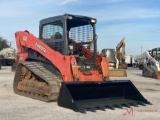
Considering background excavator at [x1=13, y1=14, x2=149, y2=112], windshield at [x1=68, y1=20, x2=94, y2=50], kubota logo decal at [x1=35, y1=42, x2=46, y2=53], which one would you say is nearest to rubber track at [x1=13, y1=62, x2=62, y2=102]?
background excavator at [x1=13, y1=14, x2=149, y2=112]

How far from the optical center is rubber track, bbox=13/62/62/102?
8859mm

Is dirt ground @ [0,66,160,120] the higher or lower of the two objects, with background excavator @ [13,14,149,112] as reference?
lower

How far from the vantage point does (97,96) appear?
29.0 ft

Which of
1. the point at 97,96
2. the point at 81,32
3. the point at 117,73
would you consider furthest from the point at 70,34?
the point at 117,73

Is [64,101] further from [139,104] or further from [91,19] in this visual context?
[91,19]

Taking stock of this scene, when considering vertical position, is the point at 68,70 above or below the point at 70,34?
below

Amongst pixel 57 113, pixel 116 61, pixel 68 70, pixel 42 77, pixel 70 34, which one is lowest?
pixel 57 113

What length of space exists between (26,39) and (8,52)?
41347 millimetres

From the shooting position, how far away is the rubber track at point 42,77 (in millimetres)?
8859

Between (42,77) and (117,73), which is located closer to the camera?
(42,77)

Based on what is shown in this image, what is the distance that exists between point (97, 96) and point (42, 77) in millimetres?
1868

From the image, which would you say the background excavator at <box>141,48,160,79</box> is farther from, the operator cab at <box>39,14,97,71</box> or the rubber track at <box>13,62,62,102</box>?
the rubber track at <box>13,62,62,102</box>

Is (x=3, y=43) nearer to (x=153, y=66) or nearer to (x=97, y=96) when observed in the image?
(x=153, y=66)

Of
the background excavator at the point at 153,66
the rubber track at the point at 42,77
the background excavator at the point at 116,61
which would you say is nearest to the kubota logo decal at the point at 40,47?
the rubber track at the point at 42,77
